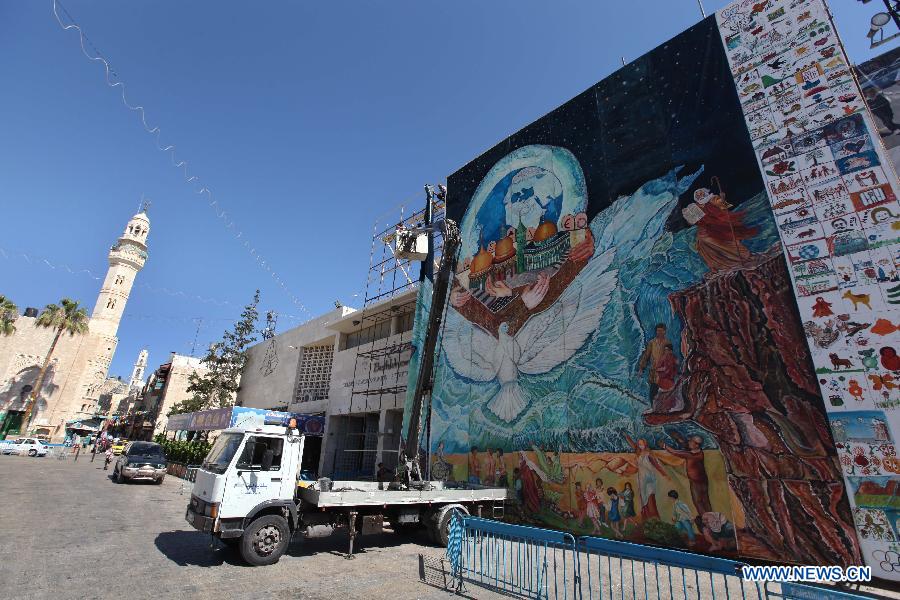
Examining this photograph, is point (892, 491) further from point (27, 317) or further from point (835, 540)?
point (27, 317)

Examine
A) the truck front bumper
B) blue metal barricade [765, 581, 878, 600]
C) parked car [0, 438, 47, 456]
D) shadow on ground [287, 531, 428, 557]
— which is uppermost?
parked car [0, 438, 47, 456]

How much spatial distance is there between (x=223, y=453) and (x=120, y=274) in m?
64.2

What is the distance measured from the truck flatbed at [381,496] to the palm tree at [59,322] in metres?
55.7

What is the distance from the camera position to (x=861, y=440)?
28.6 feet

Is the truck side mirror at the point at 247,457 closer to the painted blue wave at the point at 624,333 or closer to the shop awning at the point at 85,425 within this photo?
the painted blue wave at the point at 624,333

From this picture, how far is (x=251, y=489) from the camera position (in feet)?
29.0

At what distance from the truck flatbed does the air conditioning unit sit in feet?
33.3

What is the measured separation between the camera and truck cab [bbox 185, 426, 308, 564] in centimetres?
845

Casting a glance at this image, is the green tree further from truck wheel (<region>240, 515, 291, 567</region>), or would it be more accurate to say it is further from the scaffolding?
truck wheel (<region>240, 515, 291, 567</region>)

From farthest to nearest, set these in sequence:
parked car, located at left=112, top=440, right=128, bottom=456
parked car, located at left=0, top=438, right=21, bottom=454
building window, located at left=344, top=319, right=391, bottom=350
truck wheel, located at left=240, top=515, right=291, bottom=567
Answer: parked car, located at left=112, top=440, right=128, bottom=456
parked car, located at left=0, top=438, right=21, bottom=454
building window, located at left=344, top=319, right=391, bottom=350
truck wheel, located at left=240, top=515, right=291, bottom=567

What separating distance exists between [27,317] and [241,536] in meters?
58.9

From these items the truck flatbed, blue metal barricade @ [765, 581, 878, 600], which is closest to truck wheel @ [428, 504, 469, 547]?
the truck flatbed

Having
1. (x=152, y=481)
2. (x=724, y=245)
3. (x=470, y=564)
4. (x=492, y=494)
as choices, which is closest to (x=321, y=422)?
(x=152, y=481)

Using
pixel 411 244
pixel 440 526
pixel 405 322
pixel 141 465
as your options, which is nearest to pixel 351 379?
pixel 405 322
